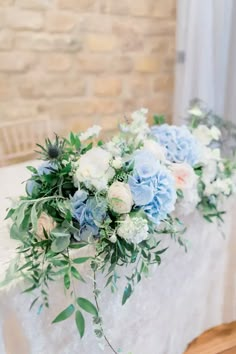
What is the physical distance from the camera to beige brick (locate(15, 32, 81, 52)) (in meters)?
2.21

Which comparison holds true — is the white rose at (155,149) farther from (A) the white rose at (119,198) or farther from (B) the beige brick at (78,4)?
(B) the beige brick at (78,4)

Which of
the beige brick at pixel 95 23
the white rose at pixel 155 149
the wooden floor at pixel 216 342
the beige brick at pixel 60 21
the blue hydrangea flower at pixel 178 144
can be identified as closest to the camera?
the white rose at pixel 155 149

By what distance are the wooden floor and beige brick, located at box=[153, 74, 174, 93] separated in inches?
70.5

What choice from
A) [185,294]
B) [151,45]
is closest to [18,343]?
[185,294]

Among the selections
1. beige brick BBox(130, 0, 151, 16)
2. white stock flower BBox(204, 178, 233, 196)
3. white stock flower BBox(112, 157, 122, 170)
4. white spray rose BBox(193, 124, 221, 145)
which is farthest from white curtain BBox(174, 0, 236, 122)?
white stock flower BBox(112, 157, 122, 170)

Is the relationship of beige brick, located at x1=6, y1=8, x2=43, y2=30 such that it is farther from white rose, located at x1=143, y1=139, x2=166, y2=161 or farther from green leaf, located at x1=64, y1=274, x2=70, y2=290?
green leaf, located at x1=64, y1=274, x2=70, y2=290

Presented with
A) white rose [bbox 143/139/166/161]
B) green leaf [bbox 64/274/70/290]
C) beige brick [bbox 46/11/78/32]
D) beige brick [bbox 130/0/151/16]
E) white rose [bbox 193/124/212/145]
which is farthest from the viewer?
beige brick [bbox 130/0/151/16]

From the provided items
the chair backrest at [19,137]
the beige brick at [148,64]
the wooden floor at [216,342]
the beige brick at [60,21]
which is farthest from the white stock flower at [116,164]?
the beige brick at [148,64]

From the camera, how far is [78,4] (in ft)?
7.61

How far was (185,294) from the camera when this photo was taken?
4.39ft

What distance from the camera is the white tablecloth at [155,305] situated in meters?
0.84

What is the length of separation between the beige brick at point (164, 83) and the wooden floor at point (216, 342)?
179 centimetres

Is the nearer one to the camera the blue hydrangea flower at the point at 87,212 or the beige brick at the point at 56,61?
the blue hydrangea flower at the point at 87,212

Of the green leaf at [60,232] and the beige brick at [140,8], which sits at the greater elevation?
the beige brick at [140,8]
